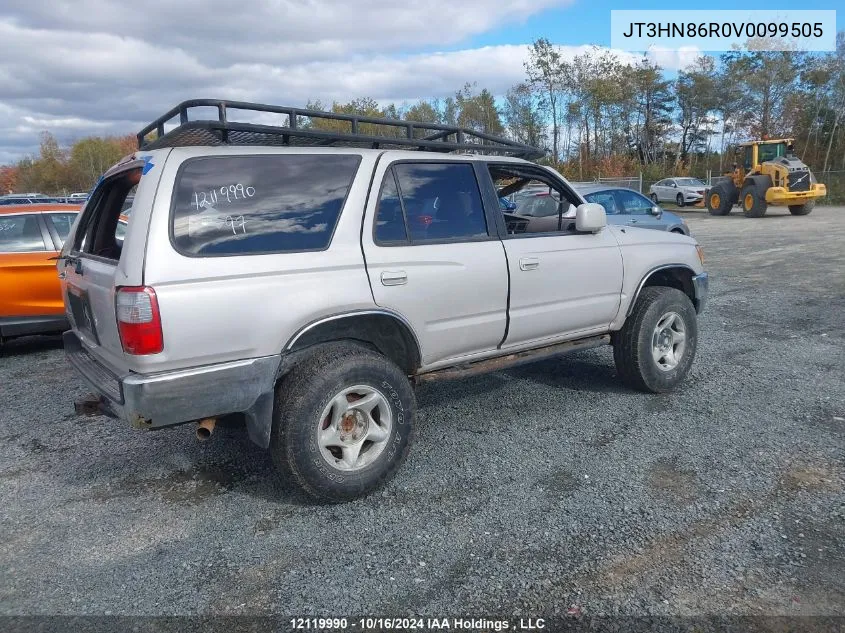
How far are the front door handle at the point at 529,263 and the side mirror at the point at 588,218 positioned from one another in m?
0.47

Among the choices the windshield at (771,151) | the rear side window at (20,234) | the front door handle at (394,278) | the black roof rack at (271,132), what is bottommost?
the front door handle at (394,278)

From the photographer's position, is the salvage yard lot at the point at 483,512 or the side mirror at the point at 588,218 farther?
the side mirror at the point at 588,218

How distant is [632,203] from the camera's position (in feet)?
40.3

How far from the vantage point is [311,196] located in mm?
3547

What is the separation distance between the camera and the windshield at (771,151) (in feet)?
78.5

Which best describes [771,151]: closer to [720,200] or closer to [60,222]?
[720,200]

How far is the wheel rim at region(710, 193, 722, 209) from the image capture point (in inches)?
1023

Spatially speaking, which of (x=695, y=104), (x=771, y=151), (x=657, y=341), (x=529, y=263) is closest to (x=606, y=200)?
(x=657, y=341)

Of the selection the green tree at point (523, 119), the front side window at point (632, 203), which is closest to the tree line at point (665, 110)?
the green tree at point (523, 119)

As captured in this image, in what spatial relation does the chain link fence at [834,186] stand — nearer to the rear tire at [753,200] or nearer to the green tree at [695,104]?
the rear tire at [753,200]

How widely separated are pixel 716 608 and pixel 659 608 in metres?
0.23

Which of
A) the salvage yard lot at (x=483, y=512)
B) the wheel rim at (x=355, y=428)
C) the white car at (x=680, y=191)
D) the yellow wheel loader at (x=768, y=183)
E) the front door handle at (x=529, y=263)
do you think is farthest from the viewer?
the white car at (x=680, y=191)

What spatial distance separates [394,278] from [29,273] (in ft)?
16.8

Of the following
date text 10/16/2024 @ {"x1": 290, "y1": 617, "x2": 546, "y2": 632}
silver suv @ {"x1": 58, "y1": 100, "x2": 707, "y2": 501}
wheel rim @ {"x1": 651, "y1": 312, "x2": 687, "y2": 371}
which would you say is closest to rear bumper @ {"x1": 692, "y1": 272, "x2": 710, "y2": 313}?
wheel rim @ {"x1": 651, "y1": 312, "x2": 687, "y2": 371}
